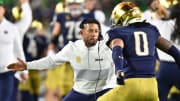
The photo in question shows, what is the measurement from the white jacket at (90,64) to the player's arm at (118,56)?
1467mm

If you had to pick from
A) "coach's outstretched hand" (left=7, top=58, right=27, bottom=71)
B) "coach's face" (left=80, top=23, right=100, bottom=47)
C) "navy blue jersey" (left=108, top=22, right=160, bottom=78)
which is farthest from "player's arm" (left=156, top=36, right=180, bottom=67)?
"coach's outstretched hand" (left=7, top=58, right=27, bottom=71)

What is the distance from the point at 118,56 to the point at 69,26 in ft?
18.2

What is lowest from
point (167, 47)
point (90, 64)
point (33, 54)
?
point (33, 54)

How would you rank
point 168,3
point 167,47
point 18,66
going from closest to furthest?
point 167,47, point 18,66, point 168,3

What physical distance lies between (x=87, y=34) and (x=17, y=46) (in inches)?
79.4

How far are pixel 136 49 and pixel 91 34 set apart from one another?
153 cm

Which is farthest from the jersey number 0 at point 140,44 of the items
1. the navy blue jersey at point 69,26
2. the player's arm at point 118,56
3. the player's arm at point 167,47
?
the navy blue jersey at point 69,26

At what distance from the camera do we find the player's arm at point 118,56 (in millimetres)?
7582

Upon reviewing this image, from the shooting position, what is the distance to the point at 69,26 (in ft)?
43.2

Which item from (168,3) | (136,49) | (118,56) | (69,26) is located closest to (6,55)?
(168,3)

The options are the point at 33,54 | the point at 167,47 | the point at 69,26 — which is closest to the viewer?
the point at 167,47

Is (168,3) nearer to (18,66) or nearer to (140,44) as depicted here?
(18,66)

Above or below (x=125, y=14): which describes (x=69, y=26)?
below

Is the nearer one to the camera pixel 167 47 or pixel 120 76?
pixel 120 76
